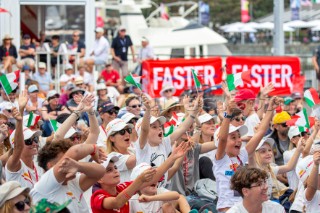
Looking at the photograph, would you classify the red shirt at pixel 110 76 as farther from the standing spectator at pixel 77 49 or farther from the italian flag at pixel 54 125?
the italian flag at pixel 54 125

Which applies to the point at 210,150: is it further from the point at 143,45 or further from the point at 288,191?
the point at 143,45

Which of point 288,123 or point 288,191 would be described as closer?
point 288,191

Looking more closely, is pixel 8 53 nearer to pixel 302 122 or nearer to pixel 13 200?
pixel 302 122

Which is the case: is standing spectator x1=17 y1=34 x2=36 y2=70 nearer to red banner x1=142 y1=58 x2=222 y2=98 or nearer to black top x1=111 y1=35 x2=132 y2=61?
red banner x1=142 y1=58 x2=222 y2=98

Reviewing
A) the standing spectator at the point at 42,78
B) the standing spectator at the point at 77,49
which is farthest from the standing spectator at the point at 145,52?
the standing spectator at the point at 42,78

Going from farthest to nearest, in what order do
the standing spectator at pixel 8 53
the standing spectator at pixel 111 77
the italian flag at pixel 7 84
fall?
the standing spectator at pixel 111 77
the standing spectator at pixel 8 53
the italian flag at pixel 7 84

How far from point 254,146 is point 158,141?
1.10 metres

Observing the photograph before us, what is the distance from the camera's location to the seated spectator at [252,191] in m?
9.20

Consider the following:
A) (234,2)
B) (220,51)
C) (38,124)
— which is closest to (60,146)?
(38,124)

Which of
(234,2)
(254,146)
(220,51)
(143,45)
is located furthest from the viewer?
(234,2)

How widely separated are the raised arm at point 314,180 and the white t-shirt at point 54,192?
2483 millimetres

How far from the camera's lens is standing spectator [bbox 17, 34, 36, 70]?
21.9 metres

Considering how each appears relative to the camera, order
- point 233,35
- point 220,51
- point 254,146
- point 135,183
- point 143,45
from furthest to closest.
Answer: point 233,35
point 220,51
point 143,45
point 254,146
point 135,183

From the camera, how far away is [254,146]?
1138 centimetres
